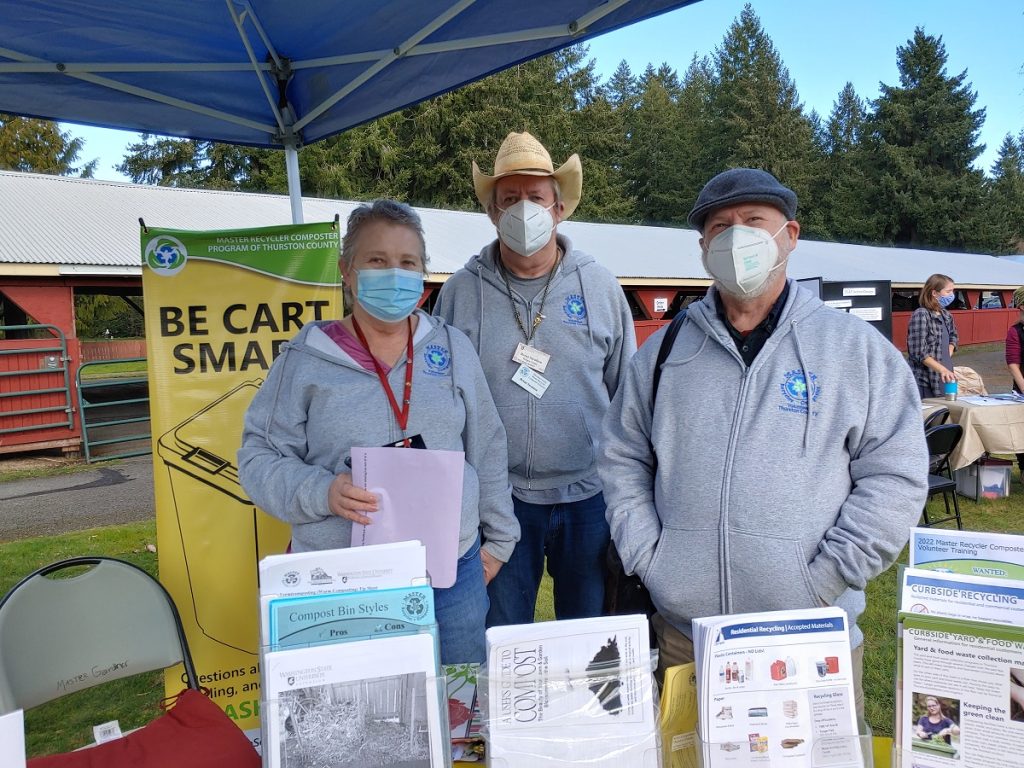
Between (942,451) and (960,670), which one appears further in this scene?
(942,451)

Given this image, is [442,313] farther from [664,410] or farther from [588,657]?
[588,657]

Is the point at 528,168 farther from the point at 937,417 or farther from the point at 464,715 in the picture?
the point at 937,417

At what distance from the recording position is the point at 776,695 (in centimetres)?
111

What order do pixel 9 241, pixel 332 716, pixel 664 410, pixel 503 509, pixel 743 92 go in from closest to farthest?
pixel 332 716 → pixel 664 410 → pixel 503 509 → pixel 9 241 → pixel 743 92

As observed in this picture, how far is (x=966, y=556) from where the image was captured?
1.29 m

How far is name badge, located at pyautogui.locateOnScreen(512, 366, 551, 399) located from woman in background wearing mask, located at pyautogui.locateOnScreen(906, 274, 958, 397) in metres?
6.07

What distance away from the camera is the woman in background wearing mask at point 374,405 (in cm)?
188

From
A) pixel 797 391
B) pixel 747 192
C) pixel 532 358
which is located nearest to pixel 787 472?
pixel 797 391

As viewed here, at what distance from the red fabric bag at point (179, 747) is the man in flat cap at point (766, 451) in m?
1.01

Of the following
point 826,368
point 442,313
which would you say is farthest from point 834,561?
point 442,313

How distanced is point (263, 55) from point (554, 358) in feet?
6.46

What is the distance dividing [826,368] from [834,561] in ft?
1.46

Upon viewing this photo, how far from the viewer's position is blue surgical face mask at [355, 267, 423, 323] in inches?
77.2

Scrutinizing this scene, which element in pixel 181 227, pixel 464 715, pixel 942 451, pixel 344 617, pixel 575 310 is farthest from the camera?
pixel 181 227
